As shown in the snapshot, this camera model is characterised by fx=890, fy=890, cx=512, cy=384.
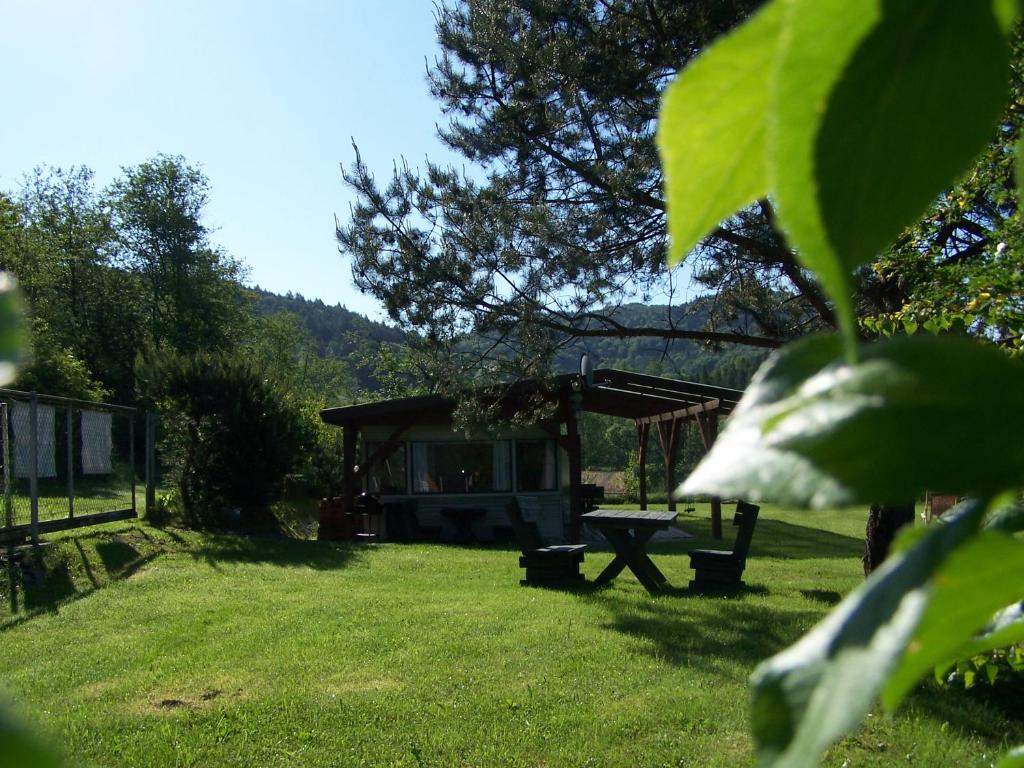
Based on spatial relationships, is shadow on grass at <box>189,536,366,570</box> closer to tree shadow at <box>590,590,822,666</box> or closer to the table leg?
the table leg

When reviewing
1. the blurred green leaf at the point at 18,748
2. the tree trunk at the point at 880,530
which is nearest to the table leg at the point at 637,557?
the tree trunk at the point at 880,530

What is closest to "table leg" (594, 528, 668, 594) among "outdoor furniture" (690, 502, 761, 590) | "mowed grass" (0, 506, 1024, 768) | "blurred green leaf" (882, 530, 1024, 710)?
"mowed grass" (0, 506, 1024, 768)

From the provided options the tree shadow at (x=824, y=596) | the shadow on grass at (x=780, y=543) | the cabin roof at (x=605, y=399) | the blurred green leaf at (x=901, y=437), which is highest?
the cabin roof at (x=605, y=399)

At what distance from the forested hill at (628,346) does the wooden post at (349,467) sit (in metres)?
2.21

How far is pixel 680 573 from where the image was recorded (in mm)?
11641

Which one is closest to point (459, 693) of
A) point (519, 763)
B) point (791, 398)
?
point (519, 763)

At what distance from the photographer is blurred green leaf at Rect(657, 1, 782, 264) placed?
21 cm

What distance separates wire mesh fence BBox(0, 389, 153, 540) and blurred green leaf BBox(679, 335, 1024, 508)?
1054 cm

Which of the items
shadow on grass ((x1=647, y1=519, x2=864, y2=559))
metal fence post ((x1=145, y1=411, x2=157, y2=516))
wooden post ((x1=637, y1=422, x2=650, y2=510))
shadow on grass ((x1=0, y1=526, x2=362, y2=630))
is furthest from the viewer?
wooden post ((x1=637, y1=422, x2=650, y2=510))

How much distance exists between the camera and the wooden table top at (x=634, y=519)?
9672 millimetres

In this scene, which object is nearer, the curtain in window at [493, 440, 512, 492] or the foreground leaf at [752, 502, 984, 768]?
the foreground leaf at [752, 502, 984, 768]

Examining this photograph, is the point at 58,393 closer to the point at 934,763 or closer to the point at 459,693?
the point at 459,693

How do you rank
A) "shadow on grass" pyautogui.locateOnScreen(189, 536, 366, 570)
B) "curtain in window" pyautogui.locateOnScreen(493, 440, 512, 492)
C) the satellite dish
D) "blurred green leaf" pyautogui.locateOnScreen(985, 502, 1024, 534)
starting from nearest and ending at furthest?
"blurred green leaf" pyautogui.locateOnScreen(985, 502, 1024, 534) < "shadow on grass" pyautogui.locateOnScreen(189, 536, 366, 570) < the satellite dish < "curtain in window" pyautogui.locateOnScreen(493, 440, 512, 492)

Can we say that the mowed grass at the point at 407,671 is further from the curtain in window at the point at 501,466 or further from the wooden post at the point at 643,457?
the wooden post at the point at 643,457
